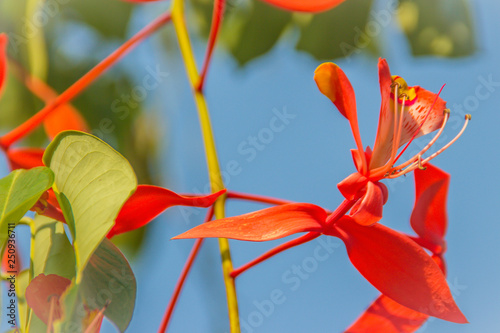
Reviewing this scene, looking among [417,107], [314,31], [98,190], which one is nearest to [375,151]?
[417,107]

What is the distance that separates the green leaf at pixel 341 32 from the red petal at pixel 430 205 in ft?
0.95

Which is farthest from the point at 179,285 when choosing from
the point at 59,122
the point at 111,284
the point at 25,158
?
the point at 59,122

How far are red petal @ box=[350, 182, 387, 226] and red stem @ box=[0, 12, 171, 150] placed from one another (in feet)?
0.80

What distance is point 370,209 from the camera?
1.07 feet

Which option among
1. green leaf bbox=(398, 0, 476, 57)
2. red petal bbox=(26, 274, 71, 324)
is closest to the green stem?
red petal bbox=(26, 274, 71, 324)

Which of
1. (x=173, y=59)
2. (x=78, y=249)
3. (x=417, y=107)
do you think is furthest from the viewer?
(x=173, y=59)

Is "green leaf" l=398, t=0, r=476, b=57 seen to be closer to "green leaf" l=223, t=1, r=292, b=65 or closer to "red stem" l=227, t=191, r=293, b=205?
"green leaf" l=223, t=1, r=292, b=65

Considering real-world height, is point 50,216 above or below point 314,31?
below

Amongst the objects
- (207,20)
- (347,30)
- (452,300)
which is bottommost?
(452,300)

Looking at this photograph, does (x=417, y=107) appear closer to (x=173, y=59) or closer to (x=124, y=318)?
(x=124, y=318)

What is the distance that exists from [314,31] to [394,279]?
409 millimetres

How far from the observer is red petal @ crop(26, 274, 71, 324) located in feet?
1.02

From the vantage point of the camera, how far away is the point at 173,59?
66cm

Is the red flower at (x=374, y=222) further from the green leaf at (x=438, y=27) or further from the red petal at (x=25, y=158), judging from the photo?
the green leaf at (x=438, y=27)
